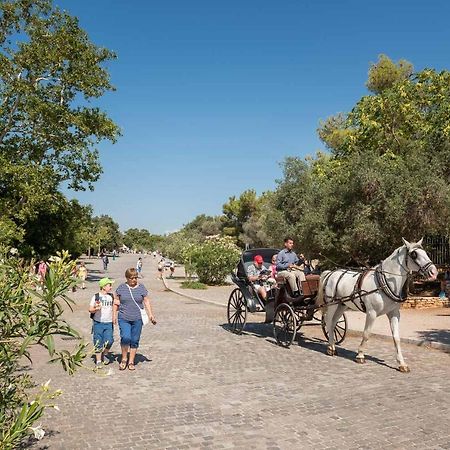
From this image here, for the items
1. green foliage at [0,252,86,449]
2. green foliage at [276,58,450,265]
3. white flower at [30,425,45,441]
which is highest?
green foliage at [276,58,450,265]

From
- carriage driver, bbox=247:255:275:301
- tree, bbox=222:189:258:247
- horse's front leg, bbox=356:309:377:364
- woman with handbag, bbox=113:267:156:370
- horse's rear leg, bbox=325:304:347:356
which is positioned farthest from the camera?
tree, bbox=222:189:258:247

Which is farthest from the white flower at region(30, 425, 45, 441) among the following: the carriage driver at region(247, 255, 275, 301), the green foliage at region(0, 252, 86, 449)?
the carriage driver at region(247, 255, 275, 301)

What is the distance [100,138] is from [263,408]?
25.0 m

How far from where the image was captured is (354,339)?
36.3 ft

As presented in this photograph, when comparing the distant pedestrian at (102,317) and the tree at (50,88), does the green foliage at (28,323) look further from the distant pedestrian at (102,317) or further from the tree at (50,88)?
the tree at (50,88)

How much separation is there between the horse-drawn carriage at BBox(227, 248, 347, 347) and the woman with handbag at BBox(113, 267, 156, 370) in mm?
3149

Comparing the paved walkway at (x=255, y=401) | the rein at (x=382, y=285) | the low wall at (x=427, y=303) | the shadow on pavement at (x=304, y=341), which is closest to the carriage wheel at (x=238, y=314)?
the shadow on pavement at (x=304, y=341)

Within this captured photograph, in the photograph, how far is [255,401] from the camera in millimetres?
6223

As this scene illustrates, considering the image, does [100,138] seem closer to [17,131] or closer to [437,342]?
[17,131]

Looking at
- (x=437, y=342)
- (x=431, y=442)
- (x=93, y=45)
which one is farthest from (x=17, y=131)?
(x=431, y=442)

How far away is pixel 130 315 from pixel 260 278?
12.6ft

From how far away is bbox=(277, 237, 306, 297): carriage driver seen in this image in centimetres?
997

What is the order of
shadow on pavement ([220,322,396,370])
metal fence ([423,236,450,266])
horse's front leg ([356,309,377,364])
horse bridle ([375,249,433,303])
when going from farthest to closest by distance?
1. metal fence ([423,236,450,266])
2. shadow on pavement ([220,322,396,370])
3. horse's front leg ([356,309,377,364])
4. horse bridle ([375,249,433,303])

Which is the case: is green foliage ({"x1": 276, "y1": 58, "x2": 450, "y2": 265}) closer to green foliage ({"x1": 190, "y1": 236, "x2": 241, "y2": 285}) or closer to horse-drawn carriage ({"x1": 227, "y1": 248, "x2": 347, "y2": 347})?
green foliage ({"x1": 190, "y1": 236, "x2": 241, "y2": 285})
